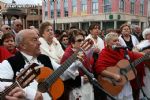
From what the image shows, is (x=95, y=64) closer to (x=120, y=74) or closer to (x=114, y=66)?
(x=114, y=66)

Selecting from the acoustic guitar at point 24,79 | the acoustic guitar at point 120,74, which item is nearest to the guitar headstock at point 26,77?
the acoustic guitar at point 24,79

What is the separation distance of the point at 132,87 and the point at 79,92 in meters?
1.03

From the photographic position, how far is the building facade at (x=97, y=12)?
2119 inches

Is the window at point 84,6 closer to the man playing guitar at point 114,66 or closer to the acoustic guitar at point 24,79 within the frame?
the man playing guitar at point 114,66

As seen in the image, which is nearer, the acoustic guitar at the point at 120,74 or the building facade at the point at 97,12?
the acoustic guitar at the point at 120,74

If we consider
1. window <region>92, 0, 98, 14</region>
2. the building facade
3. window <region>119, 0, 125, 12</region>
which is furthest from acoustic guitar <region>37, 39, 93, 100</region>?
window <region>92, 0, 98, 14</region>

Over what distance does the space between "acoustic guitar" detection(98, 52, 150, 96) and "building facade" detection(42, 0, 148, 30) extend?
45.5 meters

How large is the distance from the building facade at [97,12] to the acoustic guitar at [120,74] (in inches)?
1790

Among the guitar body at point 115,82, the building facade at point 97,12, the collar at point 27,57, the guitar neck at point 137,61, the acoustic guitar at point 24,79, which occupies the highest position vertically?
the building facade at point 97,12

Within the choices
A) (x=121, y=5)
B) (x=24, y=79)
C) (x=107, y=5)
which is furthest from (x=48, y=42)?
(x=107, y=5)

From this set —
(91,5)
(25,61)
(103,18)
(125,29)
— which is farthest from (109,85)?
(91,5)

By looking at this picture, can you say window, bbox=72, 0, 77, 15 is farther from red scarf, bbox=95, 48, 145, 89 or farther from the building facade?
red scarf, bbox=95, 48, 145, 89

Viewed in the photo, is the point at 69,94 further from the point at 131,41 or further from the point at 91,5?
the point at 91,5

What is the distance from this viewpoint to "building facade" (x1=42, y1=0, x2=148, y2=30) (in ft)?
177
